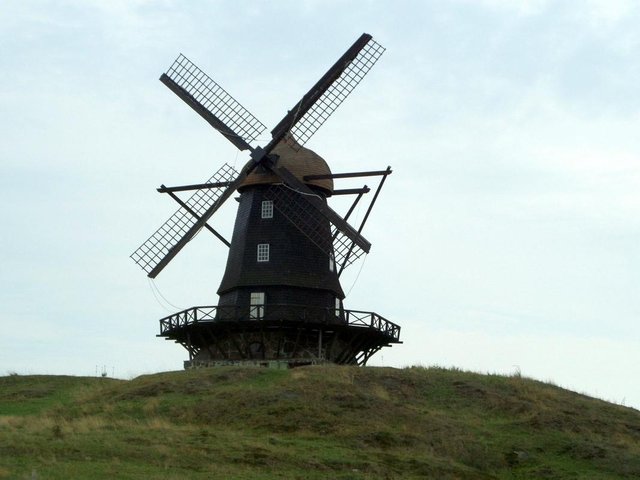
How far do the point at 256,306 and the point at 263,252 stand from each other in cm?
279

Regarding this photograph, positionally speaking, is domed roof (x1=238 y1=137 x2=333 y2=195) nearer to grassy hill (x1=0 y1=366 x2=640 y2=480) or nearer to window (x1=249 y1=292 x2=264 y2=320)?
window (x1=249 y1=292 x2=264 y2=320)

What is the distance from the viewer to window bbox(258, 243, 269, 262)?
2098 inches

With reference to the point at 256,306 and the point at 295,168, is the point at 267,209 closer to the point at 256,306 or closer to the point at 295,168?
the point at 295,168

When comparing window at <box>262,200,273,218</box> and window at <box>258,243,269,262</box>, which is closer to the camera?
window at <box>258,243,269,262</box>

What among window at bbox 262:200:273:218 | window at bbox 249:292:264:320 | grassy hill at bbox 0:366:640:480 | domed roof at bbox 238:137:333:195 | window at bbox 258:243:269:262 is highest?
domed roof at bbox 238:137:333:195

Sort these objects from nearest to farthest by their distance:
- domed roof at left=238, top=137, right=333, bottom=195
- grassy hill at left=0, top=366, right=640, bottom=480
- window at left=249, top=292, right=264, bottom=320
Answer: grassy hill at left=0, top=366, right=640, bottom=480 → window at left=249, top=292, right=264, bottom=320 → domed roof at left=238, top=137, right=333, bottom=195

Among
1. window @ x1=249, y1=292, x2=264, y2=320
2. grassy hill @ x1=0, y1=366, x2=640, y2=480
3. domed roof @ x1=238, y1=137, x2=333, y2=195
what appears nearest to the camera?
grassy hill @ x1=0, y1=366, x2=640, y2=480

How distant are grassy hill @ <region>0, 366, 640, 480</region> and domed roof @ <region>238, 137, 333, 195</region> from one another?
10.7 meters

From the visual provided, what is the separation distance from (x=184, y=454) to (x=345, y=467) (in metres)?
4.39

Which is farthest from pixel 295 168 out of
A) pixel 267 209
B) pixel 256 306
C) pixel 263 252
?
pixel 256 306

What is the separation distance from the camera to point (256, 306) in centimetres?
5197

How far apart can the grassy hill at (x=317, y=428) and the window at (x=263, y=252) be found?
8.00 m

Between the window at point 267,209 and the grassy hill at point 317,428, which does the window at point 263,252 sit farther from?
the grassy hill at point 317,428

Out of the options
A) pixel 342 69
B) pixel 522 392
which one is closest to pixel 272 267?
pixel 342 69
